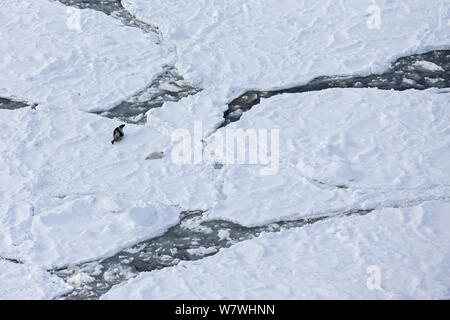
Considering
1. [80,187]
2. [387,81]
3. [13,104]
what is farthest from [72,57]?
[387,81]

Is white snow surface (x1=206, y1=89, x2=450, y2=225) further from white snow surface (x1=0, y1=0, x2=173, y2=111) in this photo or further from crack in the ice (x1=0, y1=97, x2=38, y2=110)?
crack in the ice (x1=0, y1=97, x2=38, y2=110)

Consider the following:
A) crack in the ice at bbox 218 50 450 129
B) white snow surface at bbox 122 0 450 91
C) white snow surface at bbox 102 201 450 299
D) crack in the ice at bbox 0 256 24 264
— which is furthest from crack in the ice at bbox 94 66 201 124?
white snow surface at bbox 102 201 450 299

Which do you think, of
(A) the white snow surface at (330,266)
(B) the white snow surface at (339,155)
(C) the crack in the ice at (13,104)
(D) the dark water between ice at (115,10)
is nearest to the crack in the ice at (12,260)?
(A) the white snow surface at (330,266)

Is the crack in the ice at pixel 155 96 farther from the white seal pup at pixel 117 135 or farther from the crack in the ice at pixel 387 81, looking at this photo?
the crack in the ice at pixel 387 81

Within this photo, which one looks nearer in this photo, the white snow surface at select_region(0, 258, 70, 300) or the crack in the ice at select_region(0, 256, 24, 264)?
the white snow surface at select_region(0, 258, 70, 300)

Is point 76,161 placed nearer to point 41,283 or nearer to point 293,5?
point 41,283
